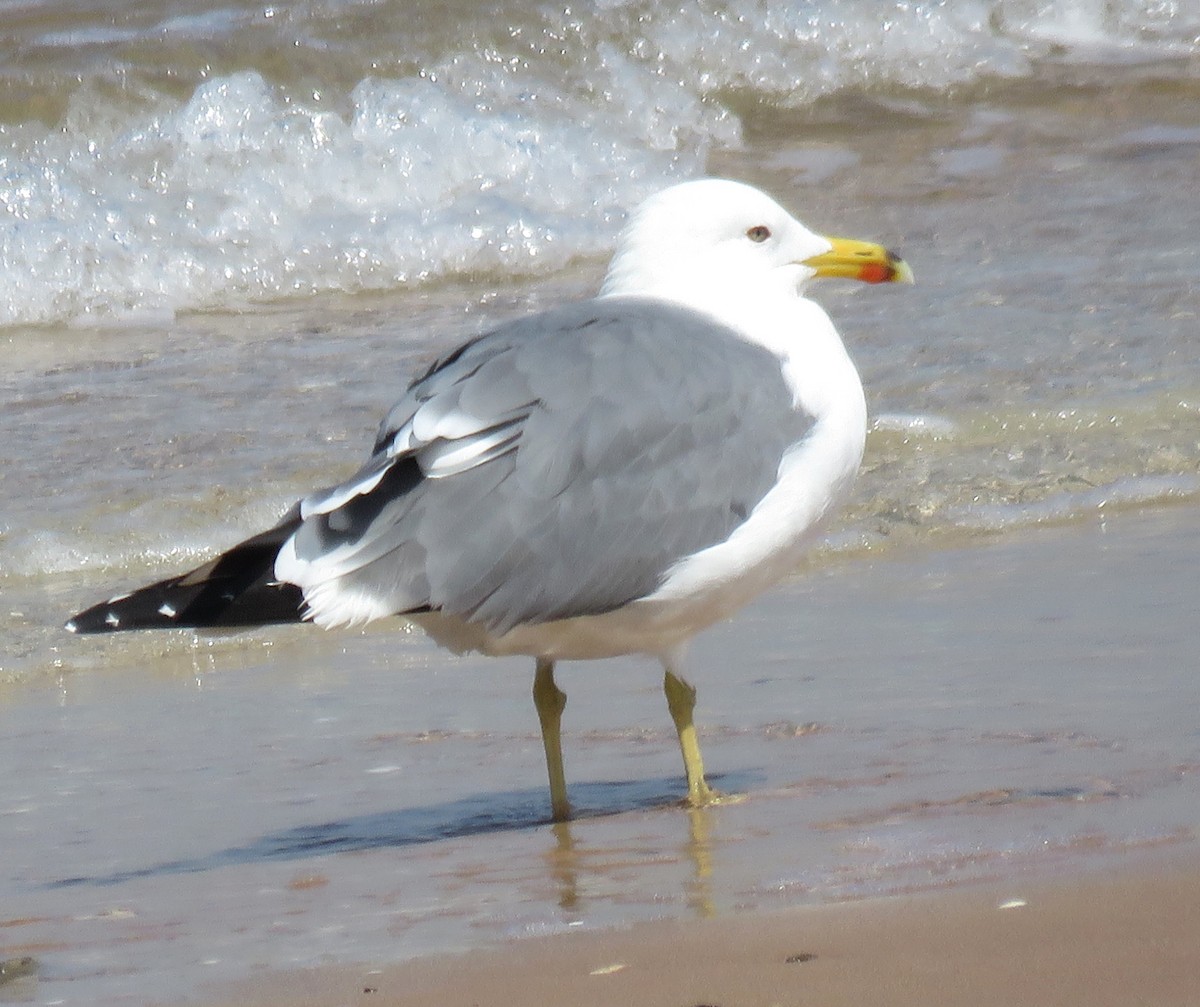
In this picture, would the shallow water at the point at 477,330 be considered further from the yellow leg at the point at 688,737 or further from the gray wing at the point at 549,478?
the gray wing at the point at 549,478

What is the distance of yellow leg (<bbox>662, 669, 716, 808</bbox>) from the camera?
382cm

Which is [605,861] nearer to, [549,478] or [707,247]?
[549,478]

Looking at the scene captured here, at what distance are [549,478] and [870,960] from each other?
1.27 m

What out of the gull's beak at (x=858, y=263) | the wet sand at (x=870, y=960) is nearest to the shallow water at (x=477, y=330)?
the wet sand at (x=870, y=960)

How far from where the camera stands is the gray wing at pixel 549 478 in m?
3.66

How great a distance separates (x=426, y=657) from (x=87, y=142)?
23.7ft

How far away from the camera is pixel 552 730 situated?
3996mm

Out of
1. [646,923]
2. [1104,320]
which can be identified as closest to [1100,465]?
[1104,320]

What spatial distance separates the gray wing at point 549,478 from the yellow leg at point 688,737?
26cm

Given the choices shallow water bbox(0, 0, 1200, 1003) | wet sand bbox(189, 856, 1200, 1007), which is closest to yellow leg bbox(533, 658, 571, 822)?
shallow water bbox(0, 0, 1200, 1003)

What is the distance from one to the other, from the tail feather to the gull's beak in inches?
54.2

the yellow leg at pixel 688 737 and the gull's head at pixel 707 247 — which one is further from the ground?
the gull's head at pixel 707 247

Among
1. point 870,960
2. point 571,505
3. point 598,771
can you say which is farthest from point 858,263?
point 870,960

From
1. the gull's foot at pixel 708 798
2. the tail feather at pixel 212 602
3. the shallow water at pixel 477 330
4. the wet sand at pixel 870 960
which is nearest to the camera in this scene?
the wet sand at pixel 870 960
